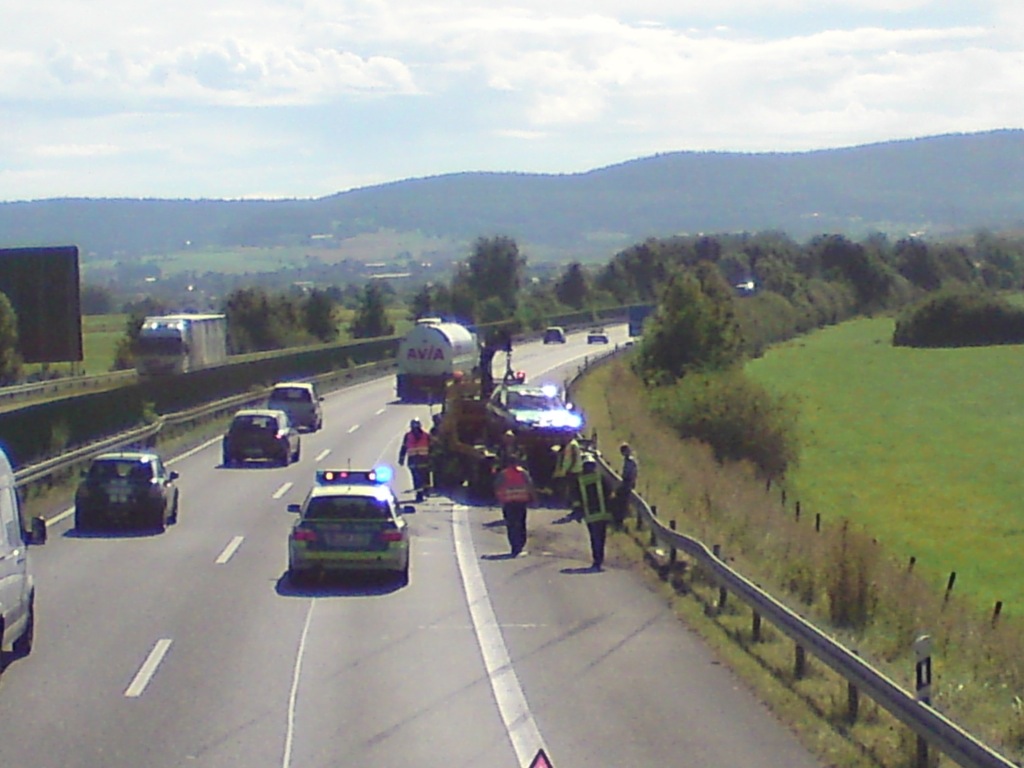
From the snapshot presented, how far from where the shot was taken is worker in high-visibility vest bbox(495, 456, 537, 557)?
22.0 meters

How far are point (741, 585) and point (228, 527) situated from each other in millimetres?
12229

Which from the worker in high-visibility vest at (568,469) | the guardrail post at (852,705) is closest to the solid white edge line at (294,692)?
the guardrail post at (852,705)

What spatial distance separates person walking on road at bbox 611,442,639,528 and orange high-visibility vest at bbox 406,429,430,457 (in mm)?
5907

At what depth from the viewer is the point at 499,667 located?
47.2 ft

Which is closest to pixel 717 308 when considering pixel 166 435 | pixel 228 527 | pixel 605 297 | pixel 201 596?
pixel 166 435

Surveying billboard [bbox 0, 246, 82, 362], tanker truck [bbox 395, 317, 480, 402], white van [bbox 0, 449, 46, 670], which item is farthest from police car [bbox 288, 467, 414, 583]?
tanker truck [bbox 395, 317, 480, 402]

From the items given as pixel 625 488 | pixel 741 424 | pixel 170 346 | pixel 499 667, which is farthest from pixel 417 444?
pixel 170 346

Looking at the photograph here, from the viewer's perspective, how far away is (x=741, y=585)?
15844 millimetres

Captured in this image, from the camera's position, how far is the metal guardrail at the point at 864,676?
940cm

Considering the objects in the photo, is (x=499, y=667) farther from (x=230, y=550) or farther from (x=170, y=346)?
(x=170, y=346)

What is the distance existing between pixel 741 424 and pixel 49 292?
20041 millimetres

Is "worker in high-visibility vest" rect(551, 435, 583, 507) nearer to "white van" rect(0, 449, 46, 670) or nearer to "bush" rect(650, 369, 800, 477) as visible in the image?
"white van" rect(0, 449, 46, 670)

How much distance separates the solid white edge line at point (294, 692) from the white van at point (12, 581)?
101 inches

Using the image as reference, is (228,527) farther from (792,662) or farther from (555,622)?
(792,662)
